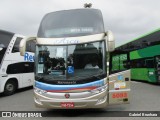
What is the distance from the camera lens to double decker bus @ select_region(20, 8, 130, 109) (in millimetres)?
8281

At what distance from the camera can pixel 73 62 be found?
340 inches

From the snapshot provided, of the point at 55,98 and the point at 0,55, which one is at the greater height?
the point at 0,55

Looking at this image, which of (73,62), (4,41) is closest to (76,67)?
(73,62)

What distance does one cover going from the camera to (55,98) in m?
8.30

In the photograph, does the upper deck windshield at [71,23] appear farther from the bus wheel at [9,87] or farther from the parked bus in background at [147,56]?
the parked bus in background at [147,56]

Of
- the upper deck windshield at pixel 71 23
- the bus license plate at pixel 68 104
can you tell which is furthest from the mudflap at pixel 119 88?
the upper deck windshield at pixel 71 23

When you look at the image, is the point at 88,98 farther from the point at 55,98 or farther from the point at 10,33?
the point at 10,33

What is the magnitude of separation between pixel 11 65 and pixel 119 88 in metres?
7.27

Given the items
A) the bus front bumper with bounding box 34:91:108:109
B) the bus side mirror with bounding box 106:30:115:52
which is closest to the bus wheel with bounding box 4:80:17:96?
the bus front bumper with bounding box 34:91:108:109

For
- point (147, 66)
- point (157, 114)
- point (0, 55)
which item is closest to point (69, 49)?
point (157, 114)

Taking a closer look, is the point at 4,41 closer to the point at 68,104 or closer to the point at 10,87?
the point at 10,87

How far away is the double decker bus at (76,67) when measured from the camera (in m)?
8.28

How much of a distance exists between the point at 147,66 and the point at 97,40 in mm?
12019

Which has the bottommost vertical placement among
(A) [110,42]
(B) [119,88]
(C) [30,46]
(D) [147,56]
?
(B) [119,88]
